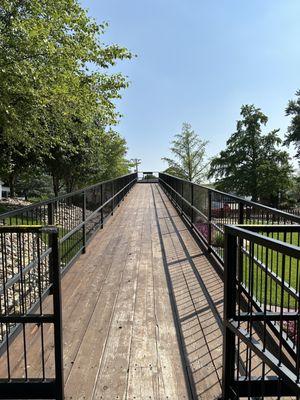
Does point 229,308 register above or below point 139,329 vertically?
above

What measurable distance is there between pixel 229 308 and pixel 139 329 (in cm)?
→ 142

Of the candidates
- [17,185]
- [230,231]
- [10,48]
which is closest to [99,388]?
[230,231]

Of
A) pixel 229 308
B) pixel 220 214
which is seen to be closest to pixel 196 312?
pixel 229 308

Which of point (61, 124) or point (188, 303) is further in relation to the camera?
point (61, 124)

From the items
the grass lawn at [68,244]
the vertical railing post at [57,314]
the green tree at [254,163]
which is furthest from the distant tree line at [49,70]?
the green tree at [254,163]

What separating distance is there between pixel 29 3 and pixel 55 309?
8.05 metres

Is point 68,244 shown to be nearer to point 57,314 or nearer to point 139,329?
point 139,329

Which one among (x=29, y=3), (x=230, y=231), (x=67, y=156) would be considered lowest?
(x=230, y=231)

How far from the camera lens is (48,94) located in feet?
26.9

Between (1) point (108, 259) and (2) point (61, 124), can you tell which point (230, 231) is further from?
(2) point (61, 124)

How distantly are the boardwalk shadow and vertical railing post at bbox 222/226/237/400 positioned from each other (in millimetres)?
221

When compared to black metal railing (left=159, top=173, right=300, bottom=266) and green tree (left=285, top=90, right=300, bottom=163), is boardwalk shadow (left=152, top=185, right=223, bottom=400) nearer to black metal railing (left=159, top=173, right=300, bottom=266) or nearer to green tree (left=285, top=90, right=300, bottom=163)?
black metal railing (left=159, top=173, right=300, bottom=266)

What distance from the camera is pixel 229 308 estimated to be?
235 cm

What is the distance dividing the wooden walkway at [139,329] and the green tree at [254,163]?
2807 centimetres
